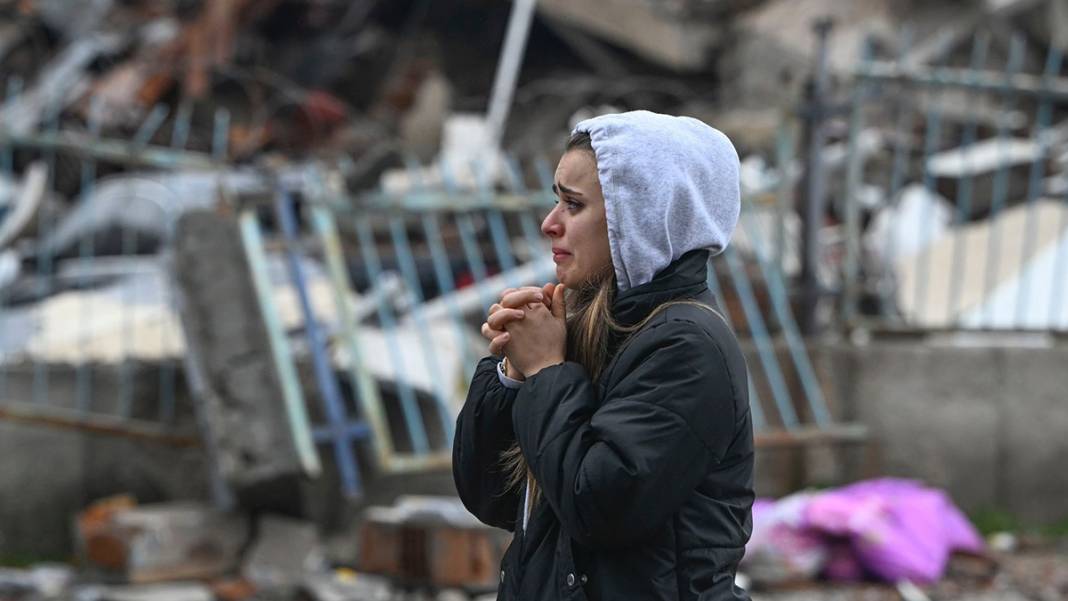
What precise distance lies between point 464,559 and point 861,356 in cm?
232

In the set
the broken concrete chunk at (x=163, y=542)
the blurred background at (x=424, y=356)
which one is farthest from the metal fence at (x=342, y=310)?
the broken concrete chunk at (x=163, y=542)

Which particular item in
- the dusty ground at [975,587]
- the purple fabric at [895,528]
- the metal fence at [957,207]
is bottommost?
the dusty ground at [975,587]

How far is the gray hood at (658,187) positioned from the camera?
6.36ft

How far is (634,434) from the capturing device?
1.83 m

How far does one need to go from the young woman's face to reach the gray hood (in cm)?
3

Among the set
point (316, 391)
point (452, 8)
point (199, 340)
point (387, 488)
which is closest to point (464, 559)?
point (387, 488)

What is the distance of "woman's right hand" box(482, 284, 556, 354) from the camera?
1981 millimetres

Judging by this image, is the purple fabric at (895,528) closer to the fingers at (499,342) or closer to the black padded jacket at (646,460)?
the black padded jacket at (646,460)

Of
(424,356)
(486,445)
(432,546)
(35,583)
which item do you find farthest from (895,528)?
(486,445)

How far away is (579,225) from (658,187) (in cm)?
14

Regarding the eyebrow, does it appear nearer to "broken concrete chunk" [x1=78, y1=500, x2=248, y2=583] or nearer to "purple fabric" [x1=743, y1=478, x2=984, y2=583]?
"purple fabric" [x1=743, y1=478, x2=984, y2=583]

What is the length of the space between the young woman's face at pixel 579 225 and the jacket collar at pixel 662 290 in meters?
0.06

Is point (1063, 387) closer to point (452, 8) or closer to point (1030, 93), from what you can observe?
point (1030, 93)

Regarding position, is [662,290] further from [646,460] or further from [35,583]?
[35,583]
